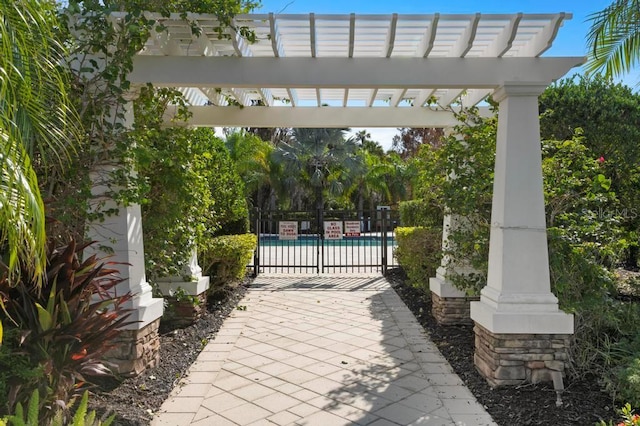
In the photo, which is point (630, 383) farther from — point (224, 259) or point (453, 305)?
point (224, 259)

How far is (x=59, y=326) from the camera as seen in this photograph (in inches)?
128

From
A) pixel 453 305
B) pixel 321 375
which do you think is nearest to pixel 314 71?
pixel 321 375

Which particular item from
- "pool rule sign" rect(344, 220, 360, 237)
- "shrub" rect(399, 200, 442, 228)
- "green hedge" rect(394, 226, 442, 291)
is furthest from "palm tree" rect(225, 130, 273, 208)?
"green hedge" rect(394, 226, 442, 291)

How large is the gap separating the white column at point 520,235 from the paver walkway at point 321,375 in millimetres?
807

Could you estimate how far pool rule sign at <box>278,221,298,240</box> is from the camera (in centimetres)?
1123

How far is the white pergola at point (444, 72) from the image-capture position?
4242 mm

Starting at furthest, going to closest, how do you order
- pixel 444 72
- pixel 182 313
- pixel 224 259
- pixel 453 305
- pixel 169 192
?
pixel 224 259
pixel 182 313
pixel 453 305
pixel 169 192
pixel 444 72

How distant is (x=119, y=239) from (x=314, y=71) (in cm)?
235

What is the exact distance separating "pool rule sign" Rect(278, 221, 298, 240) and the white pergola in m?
6.52

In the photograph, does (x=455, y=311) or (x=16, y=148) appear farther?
(x=455, y=311)

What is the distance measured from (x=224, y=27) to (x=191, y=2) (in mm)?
Answer: 422

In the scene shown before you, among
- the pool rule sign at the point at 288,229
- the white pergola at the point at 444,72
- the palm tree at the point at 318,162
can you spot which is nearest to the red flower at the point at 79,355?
the white pergola at the point at 444,72

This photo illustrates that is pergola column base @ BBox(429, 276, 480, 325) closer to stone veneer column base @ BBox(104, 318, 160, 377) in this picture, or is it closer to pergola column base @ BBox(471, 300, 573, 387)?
pergola column base @ BBox(471, 300, 573, 387)

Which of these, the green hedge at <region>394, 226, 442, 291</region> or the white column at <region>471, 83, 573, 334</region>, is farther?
the green hedge at <region>394, 226, 442, 291</region>
